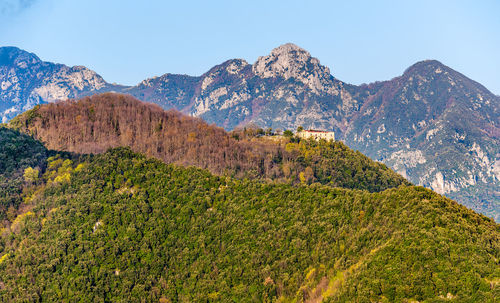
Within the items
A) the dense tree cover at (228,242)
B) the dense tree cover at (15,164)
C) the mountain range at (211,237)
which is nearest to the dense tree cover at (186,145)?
the dense tree cover at (15,164)

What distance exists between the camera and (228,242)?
75750 millimetres

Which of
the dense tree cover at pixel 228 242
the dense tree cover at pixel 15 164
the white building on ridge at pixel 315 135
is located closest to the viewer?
the dense tree cover at pixel 228 242

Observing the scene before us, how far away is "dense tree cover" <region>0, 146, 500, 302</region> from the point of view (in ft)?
176

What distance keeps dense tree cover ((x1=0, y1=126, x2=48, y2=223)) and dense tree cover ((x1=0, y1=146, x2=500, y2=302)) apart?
11.1 feet

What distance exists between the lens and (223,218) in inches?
3150

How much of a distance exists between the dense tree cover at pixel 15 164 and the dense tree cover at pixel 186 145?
18.8 feet

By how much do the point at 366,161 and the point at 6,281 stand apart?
294 feet

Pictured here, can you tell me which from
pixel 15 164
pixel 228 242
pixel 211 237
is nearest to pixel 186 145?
pixel 15 164

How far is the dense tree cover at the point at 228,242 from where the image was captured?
53.6m

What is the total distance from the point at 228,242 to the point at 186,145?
45042 mm

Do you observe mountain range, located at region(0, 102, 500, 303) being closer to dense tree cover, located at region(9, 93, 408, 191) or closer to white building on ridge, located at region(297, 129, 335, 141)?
dense tree cover, located at region(9, 93, 408, 191)

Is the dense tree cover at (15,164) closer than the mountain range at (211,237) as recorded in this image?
No

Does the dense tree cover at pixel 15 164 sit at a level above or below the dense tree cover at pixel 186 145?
below

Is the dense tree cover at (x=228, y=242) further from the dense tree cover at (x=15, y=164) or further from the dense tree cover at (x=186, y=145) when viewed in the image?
the dense tree cover at (x=186, y=145)
